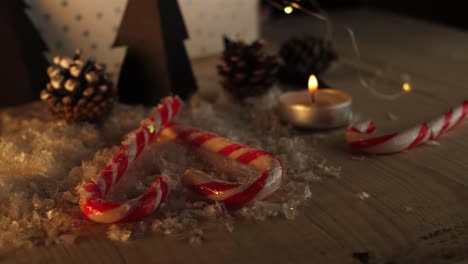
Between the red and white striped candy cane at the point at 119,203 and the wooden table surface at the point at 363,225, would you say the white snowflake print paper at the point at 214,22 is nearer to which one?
the wooden table surface at the point at 363,225

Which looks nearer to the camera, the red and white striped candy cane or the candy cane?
the red and white striped candy cane

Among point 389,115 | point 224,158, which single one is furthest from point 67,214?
point 389,115

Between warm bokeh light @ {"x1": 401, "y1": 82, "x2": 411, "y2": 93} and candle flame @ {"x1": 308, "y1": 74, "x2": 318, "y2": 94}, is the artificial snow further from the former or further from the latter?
warm bokeh light @ {"x1": 401, "y1": 82, "x2": 411, "y2": 93}

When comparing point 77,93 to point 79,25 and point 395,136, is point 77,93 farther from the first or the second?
point 395,136

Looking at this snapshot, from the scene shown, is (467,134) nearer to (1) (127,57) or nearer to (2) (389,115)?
(2) (389,115)

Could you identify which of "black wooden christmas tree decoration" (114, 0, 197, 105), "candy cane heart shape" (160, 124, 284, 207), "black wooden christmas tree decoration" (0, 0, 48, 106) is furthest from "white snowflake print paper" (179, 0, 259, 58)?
"candy cane heart shape" (160, 124, 284, 207)
